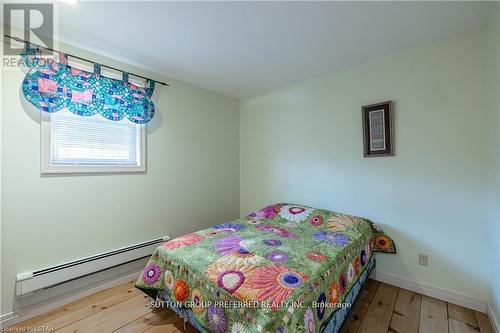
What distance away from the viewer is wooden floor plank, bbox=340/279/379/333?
63.0 inches

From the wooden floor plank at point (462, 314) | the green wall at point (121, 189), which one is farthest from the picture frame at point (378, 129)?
the green wall at point (121, 189)

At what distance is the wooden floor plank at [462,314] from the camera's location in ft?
5.42

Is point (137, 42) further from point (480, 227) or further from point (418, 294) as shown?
point (418, 294)

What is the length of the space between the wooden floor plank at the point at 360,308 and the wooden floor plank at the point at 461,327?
1.76 feet

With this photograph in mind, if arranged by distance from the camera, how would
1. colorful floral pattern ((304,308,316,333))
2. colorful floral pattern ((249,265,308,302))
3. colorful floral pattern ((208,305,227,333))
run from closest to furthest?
colorful floral pattern ((304,308,316,333))
colorful floral pattern ((249,265,308,302))
colorful floral pattern ((208,305,227,333))

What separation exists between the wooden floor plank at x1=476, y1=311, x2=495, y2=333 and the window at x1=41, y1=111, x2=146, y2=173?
10.5 ft

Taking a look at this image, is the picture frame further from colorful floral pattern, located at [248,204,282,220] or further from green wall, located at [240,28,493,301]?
colorful floral pattern, located at [248,204,282,220]

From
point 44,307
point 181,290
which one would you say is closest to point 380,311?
point 181,290

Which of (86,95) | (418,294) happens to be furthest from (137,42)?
(418,294)

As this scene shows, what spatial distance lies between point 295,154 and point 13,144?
2.73 m

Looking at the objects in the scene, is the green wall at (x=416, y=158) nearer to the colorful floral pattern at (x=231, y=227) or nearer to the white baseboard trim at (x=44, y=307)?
the colorful floral pattern at (x=231, y=227)

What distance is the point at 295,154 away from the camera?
2.91m

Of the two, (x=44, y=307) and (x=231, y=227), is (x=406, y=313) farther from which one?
(x=44, y=307)

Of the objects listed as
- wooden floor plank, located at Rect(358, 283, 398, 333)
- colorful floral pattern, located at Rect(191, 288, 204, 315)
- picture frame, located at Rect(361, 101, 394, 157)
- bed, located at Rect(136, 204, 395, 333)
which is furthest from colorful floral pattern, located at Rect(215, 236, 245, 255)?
picture frame, located at Rect(361, 101, 394, 157)
